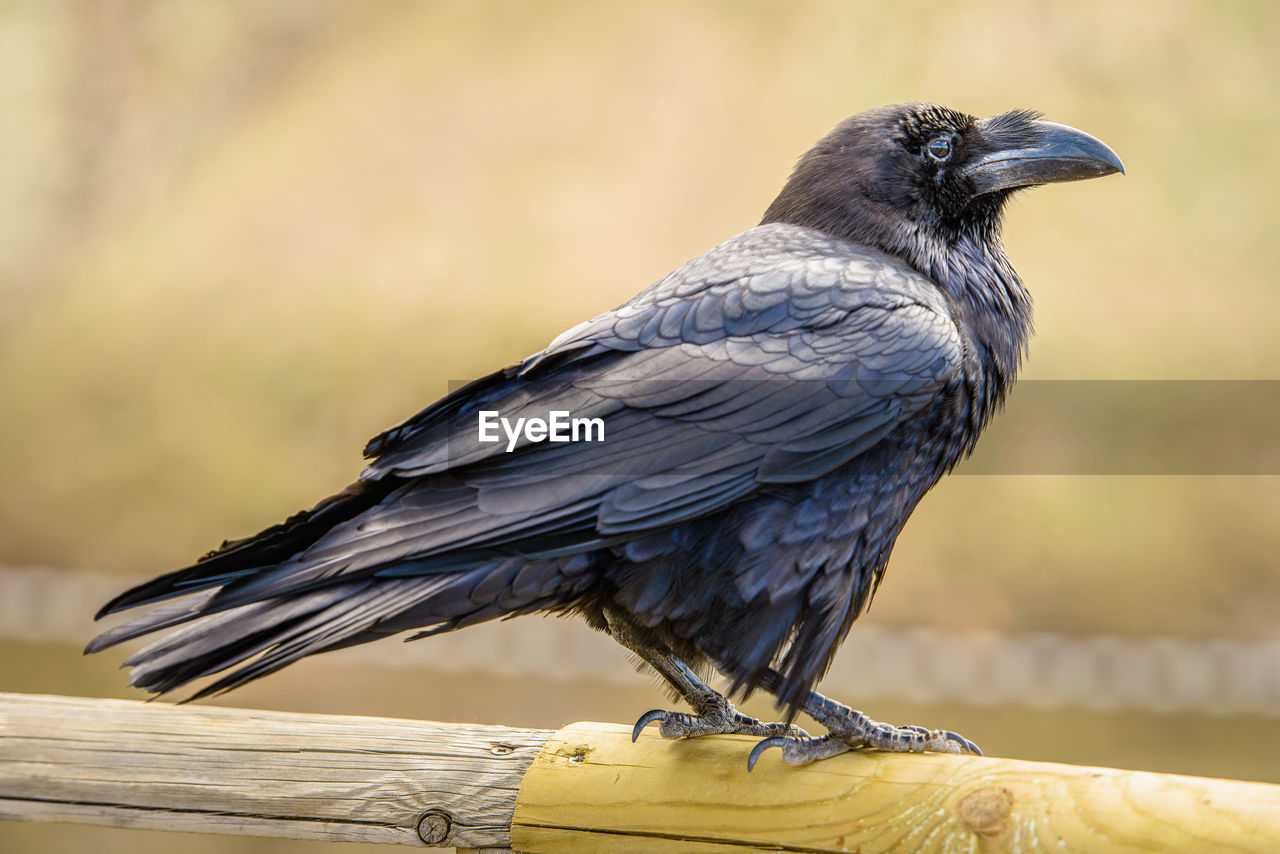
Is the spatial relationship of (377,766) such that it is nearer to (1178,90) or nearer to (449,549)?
(449,549)

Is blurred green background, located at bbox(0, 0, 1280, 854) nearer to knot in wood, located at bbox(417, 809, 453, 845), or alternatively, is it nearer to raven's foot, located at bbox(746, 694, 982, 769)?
raven's foot, located at bbox(746, 694, 982, 769)

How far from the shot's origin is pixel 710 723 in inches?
94.1

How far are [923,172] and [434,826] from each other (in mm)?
1785

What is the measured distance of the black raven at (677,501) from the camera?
6.65 feet

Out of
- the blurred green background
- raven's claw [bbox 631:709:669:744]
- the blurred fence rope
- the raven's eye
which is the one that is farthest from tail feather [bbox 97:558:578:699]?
the blurred green background

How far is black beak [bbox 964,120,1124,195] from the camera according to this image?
2.66 metres

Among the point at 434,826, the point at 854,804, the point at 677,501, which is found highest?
the point at 677,501

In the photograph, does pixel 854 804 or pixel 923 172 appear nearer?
pixel 854 804

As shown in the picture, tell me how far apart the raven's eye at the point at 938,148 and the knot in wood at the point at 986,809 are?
1.49 m

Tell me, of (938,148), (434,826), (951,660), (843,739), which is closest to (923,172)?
(938,148)

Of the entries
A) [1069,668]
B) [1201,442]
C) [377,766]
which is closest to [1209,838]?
[377,766]

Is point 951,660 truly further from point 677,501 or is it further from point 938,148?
point 677,501

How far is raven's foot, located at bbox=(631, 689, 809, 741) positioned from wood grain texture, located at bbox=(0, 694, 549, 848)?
0.23 metres
